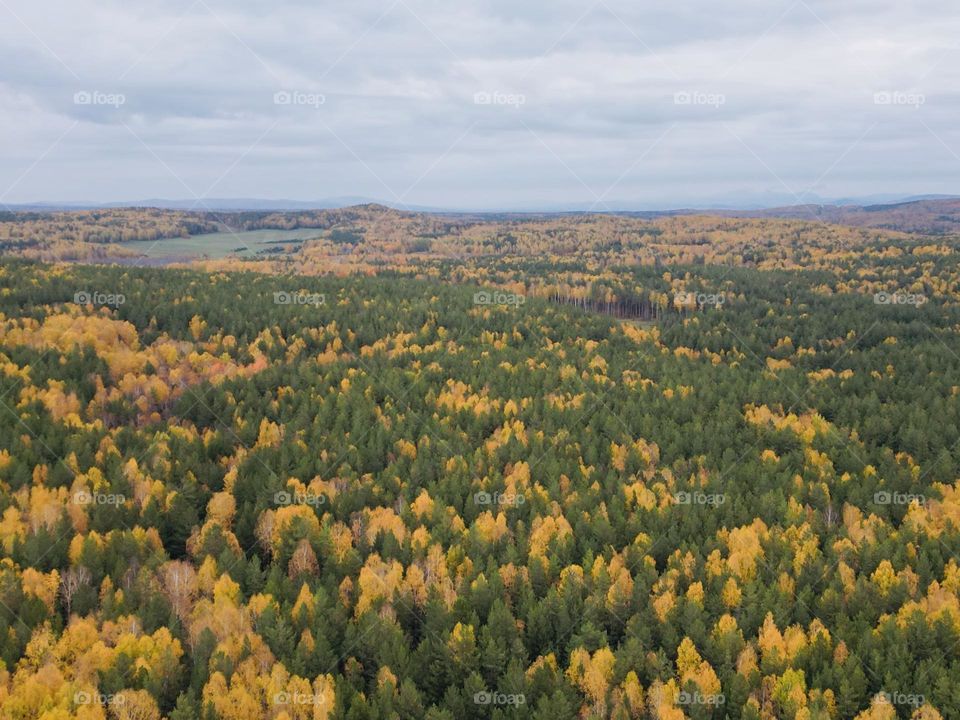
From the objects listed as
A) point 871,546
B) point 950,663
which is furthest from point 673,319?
point 950,663

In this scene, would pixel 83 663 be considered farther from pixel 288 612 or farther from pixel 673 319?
pixel 673 319

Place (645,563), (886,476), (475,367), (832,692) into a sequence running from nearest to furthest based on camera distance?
(832,692) < (645,563) < (886,476) < (475,367)

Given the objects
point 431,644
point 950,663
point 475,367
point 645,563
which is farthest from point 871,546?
point 475,367

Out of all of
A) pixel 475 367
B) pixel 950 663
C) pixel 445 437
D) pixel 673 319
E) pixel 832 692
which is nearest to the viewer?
pixel 832 692

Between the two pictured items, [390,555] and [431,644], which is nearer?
[431,644]

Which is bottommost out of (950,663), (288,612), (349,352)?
(950,663)

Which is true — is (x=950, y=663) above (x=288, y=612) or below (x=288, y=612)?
below
